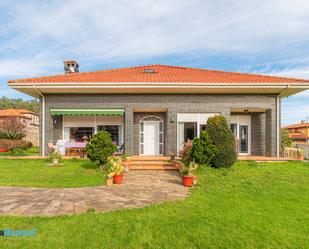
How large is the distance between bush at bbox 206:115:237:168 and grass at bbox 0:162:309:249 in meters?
4.56

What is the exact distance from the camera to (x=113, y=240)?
A: 4.81 m

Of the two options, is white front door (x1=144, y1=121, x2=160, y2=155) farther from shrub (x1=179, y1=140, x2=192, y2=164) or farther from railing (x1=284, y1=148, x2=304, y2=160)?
railing (x1=284, y1=148, x2=304, y2=160)

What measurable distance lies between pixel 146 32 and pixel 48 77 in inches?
398

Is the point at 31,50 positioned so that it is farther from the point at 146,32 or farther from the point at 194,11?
the point at 194,11

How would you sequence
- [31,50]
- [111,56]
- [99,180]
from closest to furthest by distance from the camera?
[99,180] → [31,50] → [111,56]

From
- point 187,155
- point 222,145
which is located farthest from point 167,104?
point 222,145

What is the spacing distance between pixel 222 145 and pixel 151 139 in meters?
7.33

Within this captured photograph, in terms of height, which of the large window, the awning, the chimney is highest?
the chimney

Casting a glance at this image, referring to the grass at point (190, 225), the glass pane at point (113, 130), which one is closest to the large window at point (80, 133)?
the glass pane at point (113, 130)

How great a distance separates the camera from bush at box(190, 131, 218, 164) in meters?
12.5

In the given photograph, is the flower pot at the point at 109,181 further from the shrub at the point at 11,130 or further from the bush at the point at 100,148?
the shrub at the point at 11,130

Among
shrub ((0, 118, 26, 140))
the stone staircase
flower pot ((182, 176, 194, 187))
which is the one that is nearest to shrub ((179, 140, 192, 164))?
the stone staircase

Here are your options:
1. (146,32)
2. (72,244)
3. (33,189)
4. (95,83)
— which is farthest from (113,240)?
(146,32)

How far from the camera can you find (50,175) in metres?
11.6
